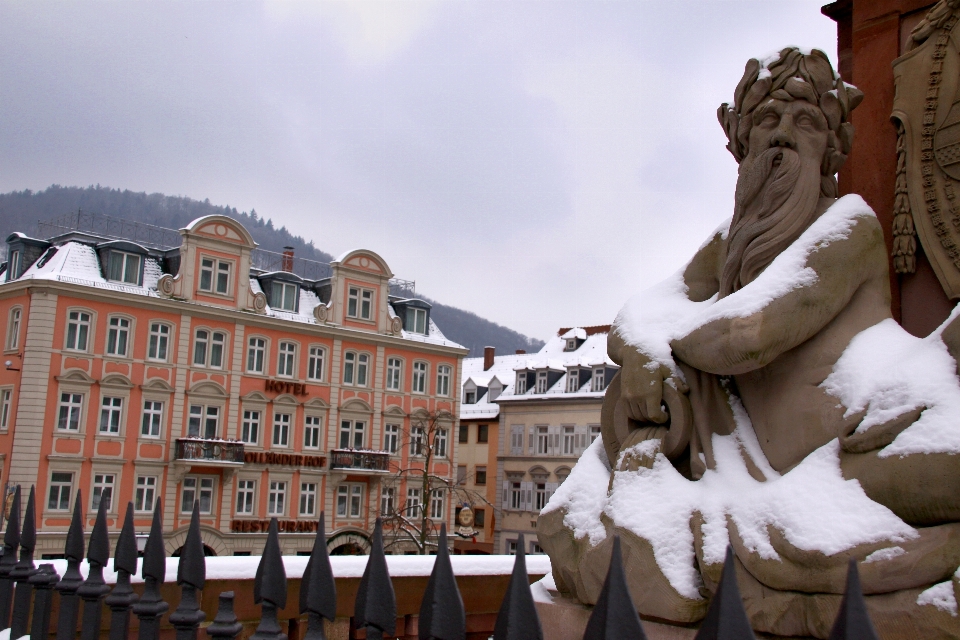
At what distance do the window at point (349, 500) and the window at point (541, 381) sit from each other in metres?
10.4

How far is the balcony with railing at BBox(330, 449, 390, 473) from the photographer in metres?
33.3

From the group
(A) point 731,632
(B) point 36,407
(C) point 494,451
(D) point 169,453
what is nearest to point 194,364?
(D) point 169,453

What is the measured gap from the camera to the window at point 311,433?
33344 millimetres

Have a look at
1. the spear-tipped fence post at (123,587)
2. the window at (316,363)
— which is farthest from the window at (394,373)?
the spear-tipped fence post at (123,587)

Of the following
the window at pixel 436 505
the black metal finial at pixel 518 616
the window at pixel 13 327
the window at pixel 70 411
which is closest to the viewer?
the black metal finial at pixel 518 616

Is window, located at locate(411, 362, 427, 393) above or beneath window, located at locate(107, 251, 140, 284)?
beneath

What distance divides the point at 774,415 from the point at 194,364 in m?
29.3

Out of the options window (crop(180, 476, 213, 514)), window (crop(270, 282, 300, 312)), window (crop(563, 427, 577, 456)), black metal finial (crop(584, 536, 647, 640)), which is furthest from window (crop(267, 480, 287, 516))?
black metal finial (crop(584, 536, 647, 640))

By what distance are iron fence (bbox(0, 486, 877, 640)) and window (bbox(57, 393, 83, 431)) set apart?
85.9 ft

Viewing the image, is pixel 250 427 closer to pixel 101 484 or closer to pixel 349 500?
pixel 349 500

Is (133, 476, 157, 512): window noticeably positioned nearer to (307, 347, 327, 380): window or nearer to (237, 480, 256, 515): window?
(237, 480, 256, 515): window

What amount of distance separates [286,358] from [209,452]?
4559 mm

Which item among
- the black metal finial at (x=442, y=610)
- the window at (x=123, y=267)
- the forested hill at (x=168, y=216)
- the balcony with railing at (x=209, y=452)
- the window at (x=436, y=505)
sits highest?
the forested hill at (x=168, y=216)

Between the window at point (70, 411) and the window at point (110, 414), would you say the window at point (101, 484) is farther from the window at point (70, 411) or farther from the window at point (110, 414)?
the window at point (70, 411)
